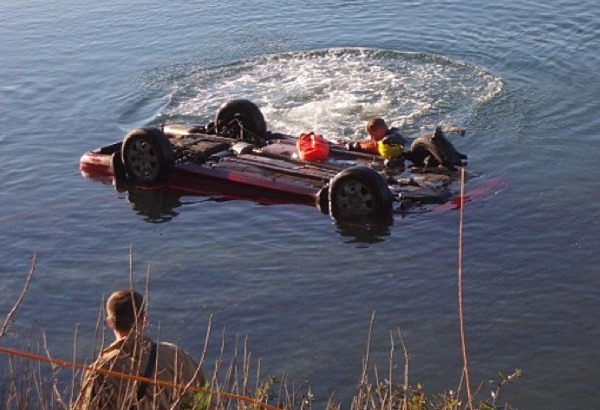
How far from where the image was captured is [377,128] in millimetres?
16812

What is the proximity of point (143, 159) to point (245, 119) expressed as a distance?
5.91ft

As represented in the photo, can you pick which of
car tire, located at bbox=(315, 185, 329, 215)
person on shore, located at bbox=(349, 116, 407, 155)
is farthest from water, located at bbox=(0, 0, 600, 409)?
person on shore, located at bbox=(349, 116, 407, 155)

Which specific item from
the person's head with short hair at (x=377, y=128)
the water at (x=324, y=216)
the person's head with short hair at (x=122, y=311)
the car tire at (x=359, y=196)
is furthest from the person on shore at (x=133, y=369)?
the person's head with short hair at (x=377, y=128)

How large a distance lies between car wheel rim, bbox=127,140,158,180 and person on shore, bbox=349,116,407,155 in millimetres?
2877

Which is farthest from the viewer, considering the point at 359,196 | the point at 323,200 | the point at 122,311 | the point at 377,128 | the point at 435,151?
the point at 377,128

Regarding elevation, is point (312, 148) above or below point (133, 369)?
below

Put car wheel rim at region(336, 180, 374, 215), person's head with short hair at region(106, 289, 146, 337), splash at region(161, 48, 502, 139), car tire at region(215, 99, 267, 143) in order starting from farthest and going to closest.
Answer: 1. splash at region(161, 48, 502, 139)
2. car tire at region(215, 99, 267, 143)
3. car wheel rim at region(336, 180, 374, 215)
4. person's head with short hair at region(106, 289, 146, 337)

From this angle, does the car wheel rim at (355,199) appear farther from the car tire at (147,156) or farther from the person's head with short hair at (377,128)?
the car tire at (147,156)

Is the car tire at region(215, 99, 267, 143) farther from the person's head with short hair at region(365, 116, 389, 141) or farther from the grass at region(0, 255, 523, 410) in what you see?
the grass at region(0, 255, 523, 410)

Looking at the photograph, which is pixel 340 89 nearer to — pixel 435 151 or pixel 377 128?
pixel 377 128

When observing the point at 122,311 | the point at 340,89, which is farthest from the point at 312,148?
the point at 122,311

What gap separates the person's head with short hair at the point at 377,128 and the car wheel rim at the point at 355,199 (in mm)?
1655

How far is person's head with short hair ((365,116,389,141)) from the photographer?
54.9 ft

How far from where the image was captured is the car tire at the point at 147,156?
16875 mm
